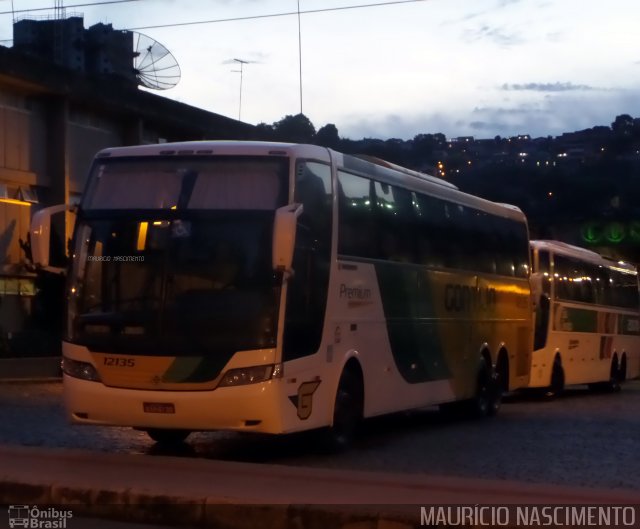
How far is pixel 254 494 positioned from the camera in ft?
32.7

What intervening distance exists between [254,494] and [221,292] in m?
2.90

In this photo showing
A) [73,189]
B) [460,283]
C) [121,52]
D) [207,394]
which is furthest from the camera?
[121,52]

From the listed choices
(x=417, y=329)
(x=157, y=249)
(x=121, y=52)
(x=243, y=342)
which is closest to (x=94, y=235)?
(x=157, y=249)

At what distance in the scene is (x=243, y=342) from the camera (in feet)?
39.5

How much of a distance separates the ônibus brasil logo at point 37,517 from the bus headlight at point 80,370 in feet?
7.41

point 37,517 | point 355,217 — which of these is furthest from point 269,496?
point 355,217

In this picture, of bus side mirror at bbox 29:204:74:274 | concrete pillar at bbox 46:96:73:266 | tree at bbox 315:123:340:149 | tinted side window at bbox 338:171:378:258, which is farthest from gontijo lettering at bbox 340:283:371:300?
tree at bbox 315:123:340:149

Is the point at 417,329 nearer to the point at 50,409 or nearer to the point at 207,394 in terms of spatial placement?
the point at 207,394

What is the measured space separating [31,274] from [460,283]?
20.2m

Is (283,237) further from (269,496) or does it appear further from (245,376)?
(269,496)

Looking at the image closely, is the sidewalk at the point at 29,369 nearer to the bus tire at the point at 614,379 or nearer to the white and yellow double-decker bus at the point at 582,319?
the white and yellow double-decker bus at the point at 582,319

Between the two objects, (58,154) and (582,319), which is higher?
(58,154)

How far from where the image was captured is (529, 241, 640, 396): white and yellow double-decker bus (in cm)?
2611

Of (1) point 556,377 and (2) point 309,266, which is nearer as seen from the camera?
(2) point 309,266
